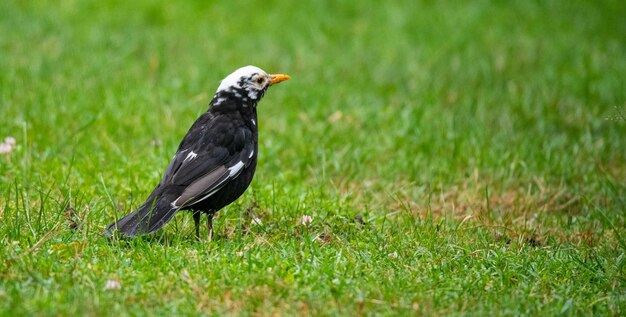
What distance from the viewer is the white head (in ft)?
21.4

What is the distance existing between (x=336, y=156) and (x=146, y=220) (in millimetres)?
2924

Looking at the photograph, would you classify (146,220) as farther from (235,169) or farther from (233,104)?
(233,104)

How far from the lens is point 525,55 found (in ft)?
40.1

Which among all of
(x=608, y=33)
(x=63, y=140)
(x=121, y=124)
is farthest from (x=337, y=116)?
(x=608, y=33)

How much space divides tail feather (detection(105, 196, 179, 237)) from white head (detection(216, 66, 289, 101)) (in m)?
1.13

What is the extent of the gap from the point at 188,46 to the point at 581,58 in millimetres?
5082

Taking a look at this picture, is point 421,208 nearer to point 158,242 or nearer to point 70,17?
point 158,242

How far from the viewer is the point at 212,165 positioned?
5980 millimetres

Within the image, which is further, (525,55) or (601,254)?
(525,55)

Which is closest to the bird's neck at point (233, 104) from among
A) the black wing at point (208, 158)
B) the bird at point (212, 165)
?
the bird at point (212, 165)

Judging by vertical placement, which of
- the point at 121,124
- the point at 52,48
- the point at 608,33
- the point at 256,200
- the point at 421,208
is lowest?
the point at 608,33

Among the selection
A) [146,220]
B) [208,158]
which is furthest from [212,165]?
[146,220]

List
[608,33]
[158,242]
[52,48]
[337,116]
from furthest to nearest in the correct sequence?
[608,33] → [52,48] → [337,116] → [158,242]

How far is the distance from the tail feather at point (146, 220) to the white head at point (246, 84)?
1131 millimetres
